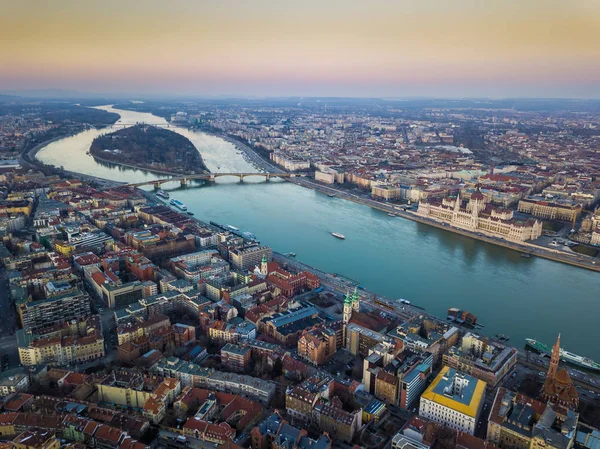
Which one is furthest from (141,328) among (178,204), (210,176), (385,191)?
(210,176)

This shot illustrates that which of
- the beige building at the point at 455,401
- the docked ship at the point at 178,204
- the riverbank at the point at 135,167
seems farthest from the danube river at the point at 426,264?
the riverbank at the point at 135,167

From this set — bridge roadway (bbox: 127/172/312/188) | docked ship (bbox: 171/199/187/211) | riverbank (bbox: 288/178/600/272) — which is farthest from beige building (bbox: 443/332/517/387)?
bridge roadway (bbox: 127/172/312/188)

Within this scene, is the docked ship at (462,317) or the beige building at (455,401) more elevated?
the beige building at (455,401)

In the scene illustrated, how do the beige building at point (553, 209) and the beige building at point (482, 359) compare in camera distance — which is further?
the beige building at point (553, 209)

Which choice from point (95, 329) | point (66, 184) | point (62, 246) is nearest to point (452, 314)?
point (95, 329)

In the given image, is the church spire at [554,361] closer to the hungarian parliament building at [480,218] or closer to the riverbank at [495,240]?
the riverbank at [495,240]

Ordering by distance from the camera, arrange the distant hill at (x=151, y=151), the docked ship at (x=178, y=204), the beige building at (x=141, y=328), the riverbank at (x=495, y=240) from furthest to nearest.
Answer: the distant hill at (x=151, y=151) → the docked ship at (x=178, y=204) → the riverbank at (x=495, y=240) → the beige building at (x=141, y=328)
